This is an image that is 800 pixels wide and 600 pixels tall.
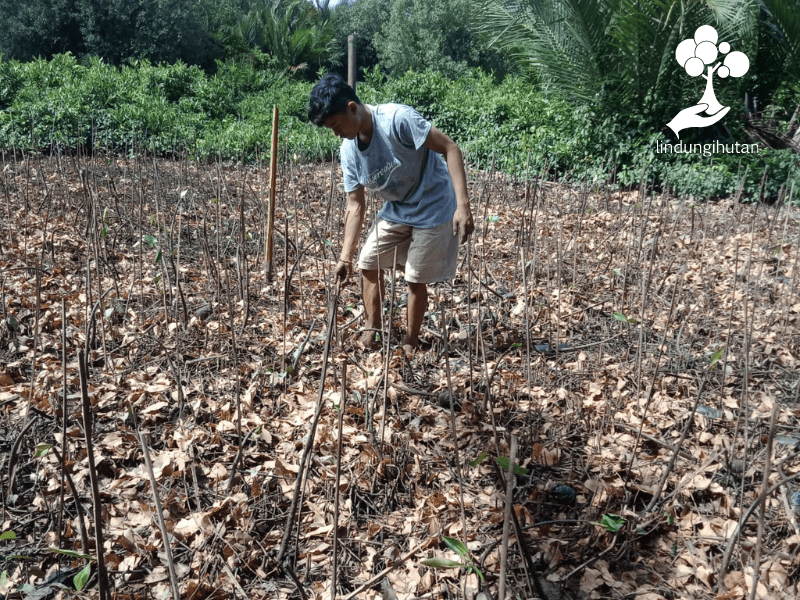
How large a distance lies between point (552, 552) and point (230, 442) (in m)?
1.22

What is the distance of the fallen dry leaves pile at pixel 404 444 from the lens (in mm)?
1630

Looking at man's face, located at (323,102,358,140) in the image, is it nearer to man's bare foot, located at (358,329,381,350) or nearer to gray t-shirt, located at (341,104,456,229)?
gray t-shirt, located at (341,104,456,229)

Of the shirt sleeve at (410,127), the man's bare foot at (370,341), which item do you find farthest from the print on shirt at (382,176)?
the man's bare foot at (370,341)

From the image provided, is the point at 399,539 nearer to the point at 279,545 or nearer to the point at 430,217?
the point at 279,545

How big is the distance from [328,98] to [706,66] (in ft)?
23.7

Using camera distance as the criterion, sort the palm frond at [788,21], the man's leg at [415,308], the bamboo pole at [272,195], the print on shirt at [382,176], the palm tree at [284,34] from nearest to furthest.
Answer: the print on shirt at [382,176] < the man's leg at [415,308] < the bamboo pole at [272,195] < the palm frond at [788,21] < the palm tree at [284,34]

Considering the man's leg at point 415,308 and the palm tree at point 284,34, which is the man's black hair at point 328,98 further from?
the palm tree at point 284,34

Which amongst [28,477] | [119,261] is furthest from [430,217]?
[119,261]

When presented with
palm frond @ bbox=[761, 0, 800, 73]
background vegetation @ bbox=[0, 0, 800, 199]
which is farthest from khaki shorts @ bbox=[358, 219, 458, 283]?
palm frond @ bbox=[761, 0, 800, 73]

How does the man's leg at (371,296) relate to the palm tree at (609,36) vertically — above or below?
below

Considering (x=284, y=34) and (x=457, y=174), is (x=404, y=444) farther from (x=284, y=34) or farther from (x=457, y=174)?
(x=284, y=34)

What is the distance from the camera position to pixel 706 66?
7.52m

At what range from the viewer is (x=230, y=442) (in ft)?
7.14

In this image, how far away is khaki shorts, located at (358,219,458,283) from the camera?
2.53m
